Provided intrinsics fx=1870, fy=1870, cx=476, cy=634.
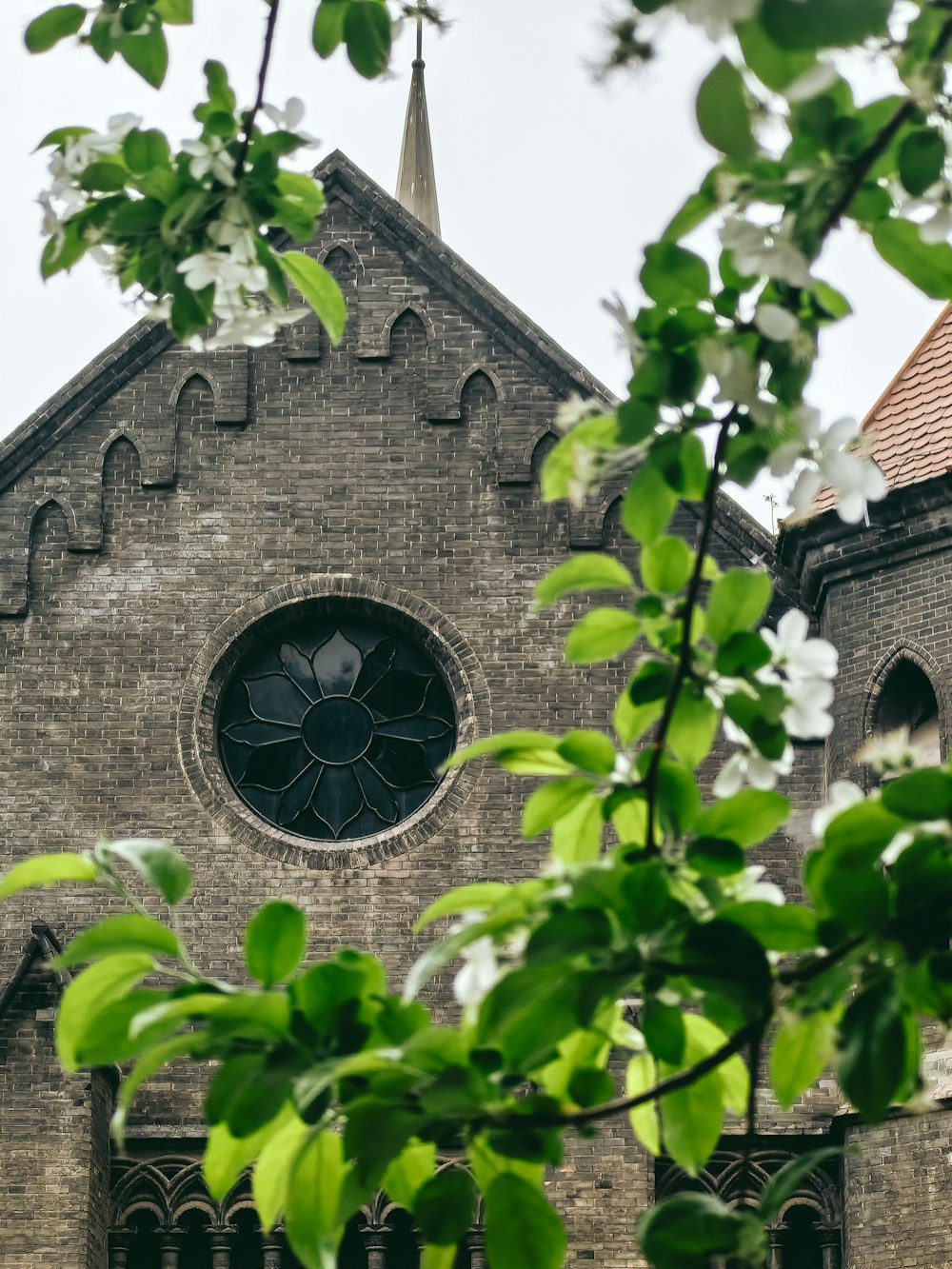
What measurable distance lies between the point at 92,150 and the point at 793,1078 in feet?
5.09

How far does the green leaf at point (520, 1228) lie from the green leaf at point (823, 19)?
3.85 ft

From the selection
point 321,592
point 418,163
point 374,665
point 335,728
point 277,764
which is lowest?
point 277,764

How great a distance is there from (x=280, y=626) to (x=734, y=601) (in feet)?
35.4

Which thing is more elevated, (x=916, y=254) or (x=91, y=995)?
(x=916, y=254)

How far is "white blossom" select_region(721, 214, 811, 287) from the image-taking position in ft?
6.12

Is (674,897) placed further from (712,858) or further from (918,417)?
(918,417)

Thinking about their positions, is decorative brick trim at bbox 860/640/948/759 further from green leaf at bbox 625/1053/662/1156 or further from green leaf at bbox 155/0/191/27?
green leaf at bbox 625/1053/662/1156

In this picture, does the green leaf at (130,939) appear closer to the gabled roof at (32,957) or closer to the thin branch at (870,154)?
the thin branch at (870,154)

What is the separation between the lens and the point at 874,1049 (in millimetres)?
1819

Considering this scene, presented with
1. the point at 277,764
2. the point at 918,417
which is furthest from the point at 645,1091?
the point at 918,417

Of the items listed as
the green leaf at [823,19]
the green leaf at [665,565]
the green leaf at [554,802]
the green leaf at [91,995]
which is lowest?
the green leaf at [91,995]

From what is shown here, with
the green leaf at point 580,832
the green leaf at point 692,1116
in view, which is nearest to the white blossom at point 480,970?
the green leaf at point 580,832

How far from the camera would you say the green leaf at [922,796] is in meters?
1.79

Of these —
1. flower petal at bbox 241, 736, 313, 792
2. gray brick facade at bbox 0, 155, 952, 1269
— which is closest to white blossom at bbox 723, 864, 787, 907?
gray brick facade at bbox 0, 155, 952, 1269
